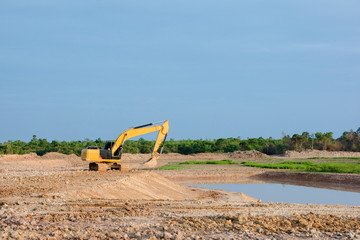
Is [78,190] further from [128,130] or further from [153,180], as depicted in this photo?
[128,130]

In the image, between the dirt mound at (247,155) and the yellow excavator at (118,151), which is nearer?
the yellow excavator at (118,151)

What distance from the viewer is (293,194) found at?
79.1 ft

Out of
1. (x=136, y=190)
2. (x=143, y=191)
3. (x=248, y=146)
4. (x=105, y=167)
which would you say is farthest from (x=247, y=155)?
(x=136, y=190)

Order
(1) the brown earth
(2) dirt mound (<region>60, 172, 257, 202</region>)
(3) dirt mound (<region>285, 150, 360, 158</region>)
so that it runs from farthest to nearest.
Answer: (3) dirt mound (<region>285, 150, 360, 158</region>)
(2) dirt mound (<region>60, 172, 257, 202</region>)
(1) the brown earth

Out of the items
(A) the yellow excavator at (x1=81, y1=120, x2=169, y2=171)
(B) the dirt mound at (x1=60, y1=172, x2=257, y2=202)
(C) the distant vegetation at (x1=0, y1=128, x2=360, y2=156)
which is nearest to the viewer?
(B) the dirt mound at (x1=60, y1=172, x2=257, y2=202)

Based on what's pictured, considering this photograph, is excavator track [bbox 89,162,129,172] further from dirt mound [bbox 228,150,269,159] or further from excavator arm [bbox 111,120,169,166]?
dirt mound [bbox 228,150,269,159]

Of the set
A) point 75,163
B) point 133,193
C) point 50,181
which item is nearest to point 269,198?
point 133,193

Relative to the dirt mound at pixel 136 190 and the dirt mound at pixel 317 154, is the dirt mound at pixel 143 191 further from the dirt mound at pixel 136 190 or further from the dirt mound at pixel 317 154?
the dirt mound at pixel 317 154

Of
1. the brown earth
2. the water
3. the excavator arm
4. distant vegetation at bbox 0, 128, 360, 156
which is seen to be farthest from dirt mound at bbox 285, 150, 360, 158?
the brown earth

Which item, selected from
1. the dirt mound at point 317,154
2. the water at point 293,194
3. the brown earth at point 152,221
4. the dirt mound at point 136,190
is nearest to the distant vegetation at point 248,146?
the dirt mound at point 317,154

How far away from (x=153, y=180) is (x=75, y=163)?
2141cm

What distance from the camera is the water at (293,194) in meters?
21.4

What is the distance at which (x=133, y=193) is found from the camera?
18.4 meters

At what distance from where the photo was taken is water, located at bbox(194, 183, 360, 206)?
2136 cm
